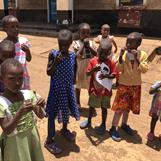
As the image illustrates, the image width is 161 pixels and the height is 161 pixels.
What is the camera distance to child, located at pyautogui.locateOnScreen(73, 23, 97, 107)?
15.3 ft

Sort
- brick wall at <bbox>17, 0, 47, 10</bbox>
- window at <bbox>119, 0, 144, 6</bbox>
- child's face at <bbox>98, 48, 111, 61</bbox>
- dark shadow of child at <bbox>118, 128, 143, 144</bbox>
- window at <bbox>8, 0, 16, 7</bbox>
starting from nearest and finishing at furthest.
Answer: child's face at <bbox>98, 48, 111, 61</bbox> < dark shadow of child at <bbox>118, 128, 143, 144</bbox> < window at <bbox>119, 0, 144, 6</bbox> < brick wall at <bbox>17, 0, 47, 10</bbox> < window at <bbox>8, 0, 16, 7</bbox>

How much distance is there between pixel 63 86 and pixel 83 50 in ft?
3.80

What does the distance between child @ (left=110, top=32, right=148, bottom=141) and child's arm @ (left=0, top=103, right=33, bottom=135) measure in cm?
205

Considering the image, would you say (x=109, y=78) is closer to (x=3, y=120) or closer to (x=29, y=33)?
(x=3, y=120)

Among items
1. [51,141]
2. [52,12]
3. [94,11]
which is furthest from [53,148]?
[52,12]

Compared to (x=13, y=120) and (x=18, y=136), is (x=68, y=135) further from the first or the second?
(x=13, y=120)

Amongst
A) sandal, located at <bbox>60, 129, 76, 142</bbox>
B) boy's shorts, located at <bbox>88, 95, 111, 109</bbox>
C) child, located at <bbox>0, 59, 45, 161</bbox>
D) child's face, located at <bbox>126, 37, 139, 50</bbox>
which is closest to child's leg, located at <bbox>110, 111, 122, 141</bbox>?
boy's shorts, located at <bbox>88, 95, 111, 109</bbox>

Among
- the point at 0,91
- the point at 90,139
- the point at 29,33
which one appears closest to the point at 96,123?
the point at 90,139

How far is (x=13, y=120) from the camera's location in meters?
2.49

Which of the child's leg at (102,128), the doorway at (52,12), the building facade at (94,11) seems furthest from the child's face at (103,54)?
A: the doorway at (52,12)

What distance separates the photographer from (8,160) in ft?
8.82

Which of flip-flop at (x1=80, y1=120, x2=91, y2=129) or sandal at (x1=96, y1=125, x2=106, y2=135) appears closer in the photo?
sandal at (x1=96, y1=125, x2=106, y2=135)

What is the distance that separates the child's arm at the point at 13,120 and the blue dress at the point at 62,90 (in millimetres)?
1415

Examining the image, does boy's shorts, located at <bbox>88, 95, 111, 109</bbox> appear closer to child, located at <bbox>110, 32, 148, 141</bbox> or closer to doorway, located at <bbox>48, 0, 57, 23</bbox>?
child, located at <bbox>110, 32, 148, 141</bbox>
